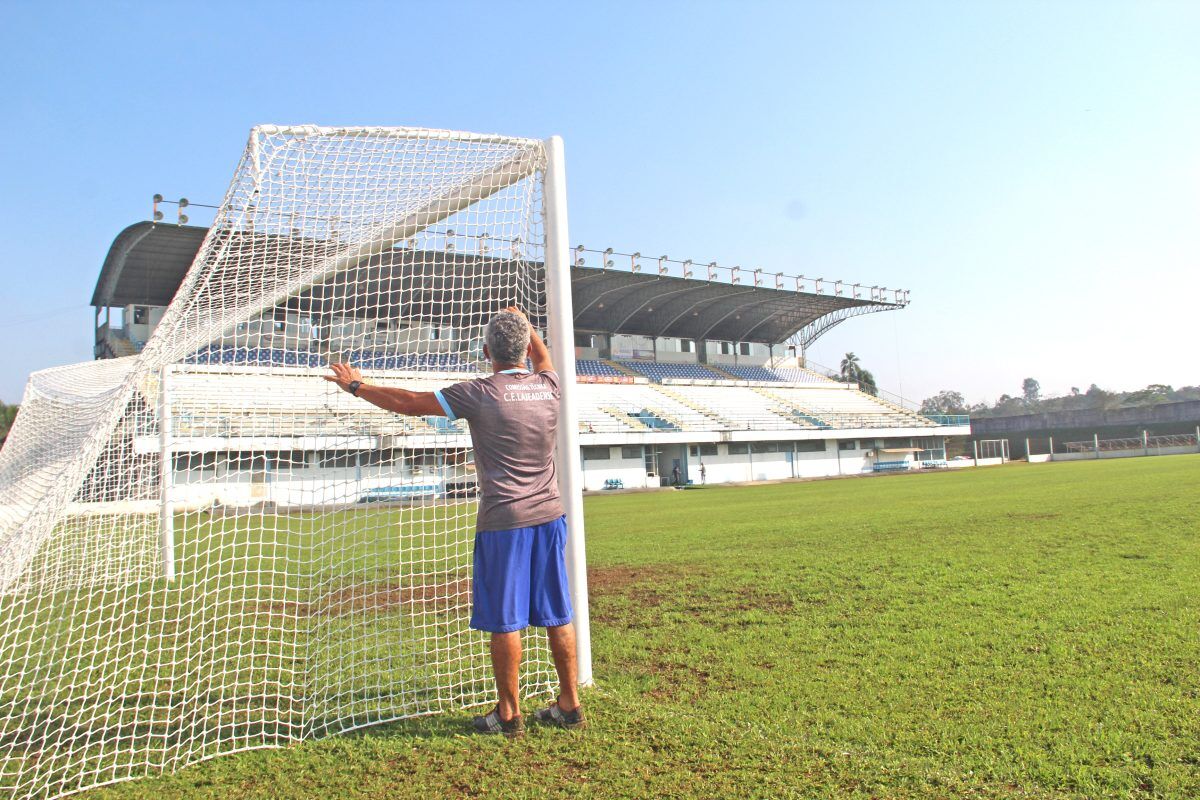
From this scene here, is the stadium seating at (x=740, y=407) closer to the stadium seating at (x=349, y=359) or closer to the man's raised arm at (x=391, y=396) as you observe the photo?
the stadium seating at (x=349, y=359)

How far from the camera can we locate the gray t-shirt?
3576 mm

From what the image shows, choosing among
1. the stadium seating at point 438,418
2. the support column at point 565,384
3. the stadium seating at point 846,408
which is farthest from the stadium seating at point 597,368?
the support column at point 565,384

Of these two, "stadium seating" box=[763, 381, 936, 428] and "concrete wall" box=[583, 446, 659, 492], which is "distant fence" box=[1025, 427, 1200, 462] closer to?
"stadium seating" box=[763, 381, 936, 428]

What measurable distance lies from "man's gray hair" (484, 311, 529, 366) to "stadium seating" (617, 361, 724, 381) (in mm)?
42547

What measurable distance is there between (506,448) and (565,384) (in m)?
0.94

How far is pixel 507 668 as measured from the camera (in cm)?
356

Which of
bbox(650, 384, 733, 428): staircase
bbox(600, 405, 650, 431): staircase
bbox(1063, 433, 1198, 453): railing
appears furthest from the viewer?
bbox(1063, 433, 1198, 453): railing

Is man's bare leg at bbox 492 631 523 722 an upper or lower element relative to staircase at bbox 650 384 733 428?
lower

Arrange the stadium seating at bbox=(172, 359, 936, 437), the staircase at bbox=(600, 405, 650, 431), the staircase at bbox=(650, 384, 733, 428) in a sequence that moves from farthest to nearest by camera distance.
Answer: the staircase at bbox=(650, 384, 733, 428) < the staircase at bbox=(600, 405, 650, 431) < the stadium seating at bbox=(172, 359, 936, 437)

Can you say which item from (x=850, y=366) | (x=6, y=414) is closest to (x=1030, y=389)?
(x=850, y=366)

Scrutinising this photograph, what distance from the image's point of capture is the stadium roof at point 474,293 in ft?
18.7

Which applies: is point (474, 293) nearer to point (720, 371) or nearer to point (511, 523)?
point (511, 523)

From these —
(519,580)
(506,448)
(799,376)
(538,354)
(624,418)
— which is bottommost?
(519,580)

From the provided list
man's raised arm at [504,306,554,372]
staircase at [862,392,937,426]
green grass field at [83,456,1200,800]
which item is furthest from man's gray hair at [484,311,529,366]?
staircase at [862,392,937,426]
